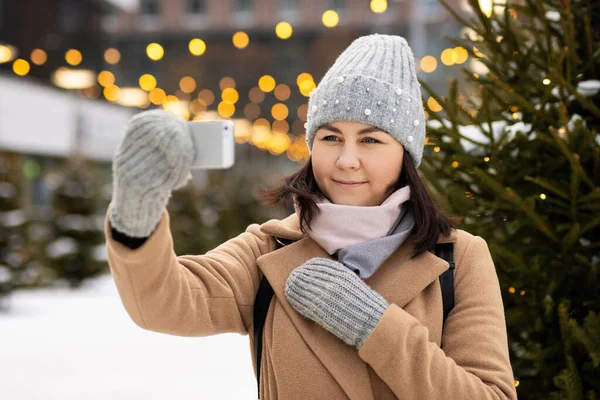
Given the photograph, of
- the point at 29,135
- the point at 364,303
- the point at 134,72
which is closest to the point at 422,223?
the point at 364,303

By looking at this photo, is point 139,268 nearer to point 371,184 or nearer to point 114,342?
point 371,184

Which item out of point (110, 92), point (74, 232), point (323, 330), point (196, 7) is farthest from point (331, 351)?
point (196, 7)

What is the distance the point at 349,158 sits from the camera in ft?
6.61

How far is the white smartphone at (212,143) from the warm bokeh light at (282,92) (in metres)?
44.1

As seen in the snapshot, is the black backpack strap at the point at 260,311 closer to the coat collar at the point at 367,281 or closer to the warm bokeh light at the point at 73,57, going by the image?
the coat collar at the point at 367,281

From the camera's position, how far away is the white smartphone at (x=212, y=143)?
1.55 m

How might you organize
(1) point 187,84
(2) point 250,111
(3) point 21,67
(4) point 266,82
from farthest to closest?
(2) point 250,111 → (4) point 266,82 → (1) point 187,84 → (3) point 21,67

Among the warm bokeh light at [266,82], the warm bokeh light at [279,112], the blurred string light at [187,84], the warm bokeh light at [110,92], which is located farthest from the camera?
the warm bokeh light at [279,112]

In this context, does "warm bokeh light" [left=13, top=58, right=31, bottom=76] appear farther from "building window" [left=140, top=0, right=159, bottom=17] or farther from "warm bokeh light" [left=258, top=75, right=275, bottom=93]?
"building window" [left=140, top=0, right=159, bottom=17]

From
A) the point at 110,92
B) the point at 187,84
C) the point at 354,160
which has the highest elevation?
the point at 354,160

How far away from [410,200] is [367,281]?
0.89 feet

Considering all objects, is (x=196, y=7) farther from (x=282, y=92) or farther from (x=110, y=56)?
(x=110, y=56)

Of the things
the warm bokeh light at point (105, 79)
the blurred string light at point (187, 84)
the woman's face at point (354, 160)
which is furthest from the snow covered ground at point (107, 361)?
the warm bokeh light at point (105, 79)

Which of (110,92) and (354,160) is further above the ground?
(354,160)
